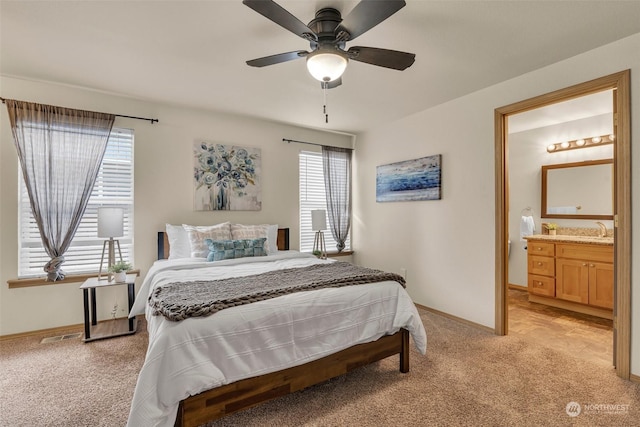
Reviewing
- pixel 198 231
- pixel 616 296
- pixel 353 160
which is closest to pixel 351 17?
pixel 198 231

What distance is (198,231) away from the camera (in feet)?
11.1

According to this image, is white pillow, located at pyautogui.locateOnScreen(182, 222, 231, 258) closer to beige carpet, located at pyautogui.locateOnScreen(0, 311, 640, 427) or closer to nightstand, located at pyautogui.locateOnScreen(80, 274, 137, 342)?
nightstand, located at pyautogui.locateOnScreen(80, 274, 137, 342)

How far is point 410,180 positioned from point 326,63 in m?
2.50

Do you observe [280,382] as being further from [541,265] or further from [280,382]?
[541,265]

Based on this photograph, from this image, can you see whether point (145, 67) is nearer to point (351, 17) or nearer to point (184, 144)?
point (184, 144)

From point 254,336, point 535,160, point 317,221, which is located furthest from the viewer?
point 535,160

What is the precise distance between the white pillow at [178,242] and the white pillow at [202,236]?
0.07 m

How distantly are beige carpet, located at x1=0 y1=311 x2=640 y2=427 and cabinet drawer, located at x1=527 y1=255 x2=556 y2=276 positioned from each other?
1683 mm

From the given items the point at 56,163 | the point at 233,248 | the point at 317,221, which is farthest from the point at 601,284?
the point at 56,163

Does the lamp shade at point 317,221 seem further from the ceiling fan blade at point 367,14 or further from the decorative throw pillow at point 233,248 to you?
the ceiling fan blade at point 367,14

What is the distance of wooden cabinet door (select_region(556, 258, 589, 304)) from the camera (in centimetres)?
365

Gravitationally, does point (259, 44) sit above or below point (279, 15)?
above

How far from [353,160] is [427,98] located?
5.97 feet

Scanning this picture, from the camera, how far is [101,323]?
10.7ft
